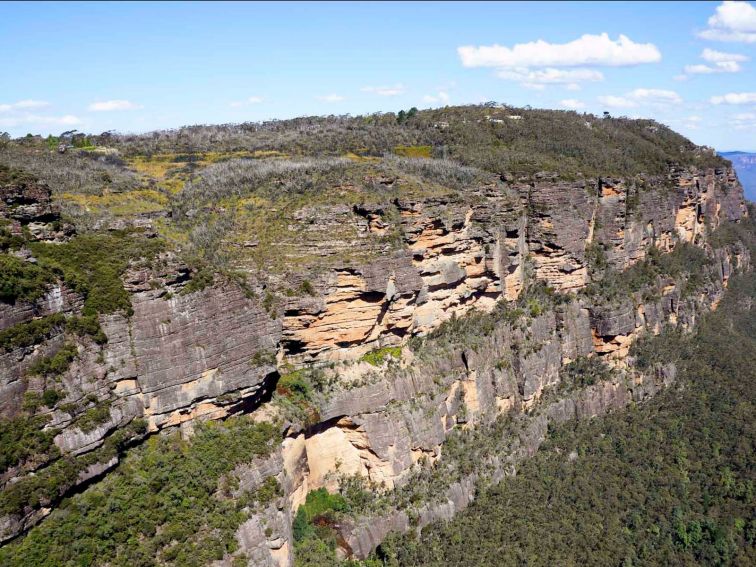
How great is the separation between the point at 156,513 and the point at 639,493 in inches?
1332

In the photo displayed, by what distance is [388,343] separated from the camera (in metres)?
37.4

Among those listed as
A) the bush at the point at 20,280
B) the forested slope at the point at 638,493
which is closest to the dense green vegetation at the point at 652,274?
the forested slope at the point at 638,493

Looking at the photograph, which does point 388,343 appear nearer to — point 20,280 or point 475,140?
point 20,280

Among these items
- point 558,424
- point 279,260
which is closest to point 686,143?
point 558,424

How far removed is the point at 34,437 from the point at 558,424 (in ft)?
120

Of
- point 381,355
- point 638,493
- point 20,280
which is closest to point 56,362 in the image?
point 20,280

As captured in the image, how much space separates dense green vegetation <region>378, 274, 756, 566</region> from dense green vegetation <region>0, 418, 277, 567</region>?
11464mm

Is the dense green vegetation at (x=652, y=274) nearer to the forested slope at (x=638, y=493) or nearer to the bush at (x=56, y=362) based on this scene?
the forested slope at (x=638, y=493)

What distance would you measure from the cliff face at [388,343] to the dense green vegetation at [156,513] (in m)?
0.80

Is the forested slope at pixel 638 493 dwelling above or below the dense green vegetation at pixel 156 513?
below

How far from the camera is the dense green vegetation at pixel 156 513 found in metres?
21.4

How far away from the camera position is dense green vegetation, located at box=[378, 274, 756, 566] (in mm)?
34781

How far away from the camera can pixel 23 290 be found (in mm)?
22203

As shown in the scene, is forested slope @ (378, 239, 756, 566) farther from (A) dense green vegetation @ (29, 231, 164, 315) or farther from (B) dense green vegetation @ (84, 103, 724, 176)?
(B) dense green vegetation @ (84, 103, 724, 176)
